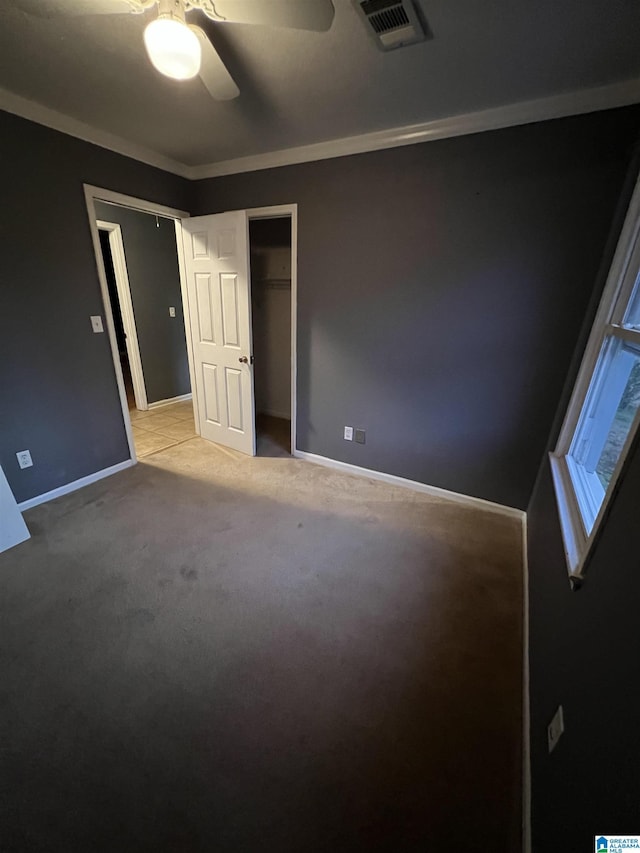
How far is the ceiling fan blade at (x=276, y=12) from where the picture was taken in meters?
1.01

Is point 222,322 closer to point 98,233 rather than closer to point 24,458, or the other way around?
point 98,233

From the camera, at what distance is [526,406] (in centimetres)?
215

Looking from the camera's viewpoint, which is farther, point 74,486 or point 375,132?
point 74,486

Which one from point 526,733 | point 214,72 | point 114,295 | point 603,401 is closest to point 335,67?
point 214,72

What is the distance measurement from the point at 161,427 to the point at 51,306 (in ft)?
5.84

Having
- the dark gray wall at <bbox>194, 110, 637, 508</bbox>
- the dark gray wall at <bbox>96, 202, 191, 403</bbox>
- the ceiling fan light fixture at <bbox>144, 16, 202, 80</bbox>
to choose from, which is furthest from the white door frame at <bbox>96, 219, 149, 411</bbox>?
the ceiling fan light fixture at <bbox>144, 16, 202, 80</bbox>

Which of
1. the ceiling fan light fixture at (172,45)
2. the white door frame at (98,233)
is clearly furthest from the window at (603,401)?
the white door frame at (98,233)

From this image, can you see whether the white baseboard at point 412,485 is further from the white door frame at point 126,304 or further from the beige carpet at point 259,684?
the white door frame at point 126,304

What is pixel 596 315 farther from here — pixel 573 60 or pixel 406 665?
pixel 406 665

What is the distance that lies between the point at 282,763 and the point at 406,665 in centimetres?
58

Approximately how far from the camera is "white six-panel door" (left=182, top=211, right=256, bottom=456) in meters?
2.77

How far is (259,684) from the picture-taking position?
1.32 m

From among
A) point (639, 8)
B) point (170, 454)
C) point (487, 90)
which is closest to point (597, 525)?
point (639, 8)

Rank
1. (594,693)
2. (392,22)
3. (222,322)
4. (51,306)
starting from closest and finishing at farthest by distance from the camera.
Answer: (594,693) < (392,22) < (51,306) < (222,322)
